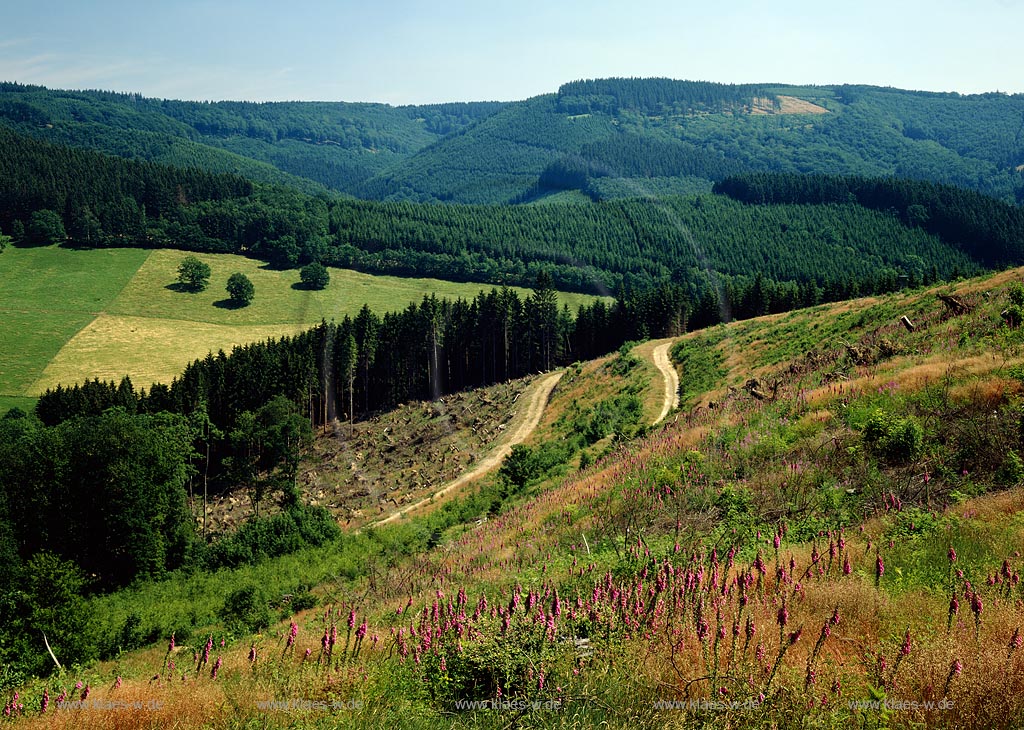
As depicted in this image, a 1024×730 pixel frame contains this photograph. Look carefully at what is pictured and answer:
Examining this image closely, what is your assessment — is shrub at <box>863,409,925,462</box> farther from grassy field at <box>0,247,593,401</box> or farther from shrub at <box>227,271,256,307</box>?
shrub at <box>227,271,256,307</box>

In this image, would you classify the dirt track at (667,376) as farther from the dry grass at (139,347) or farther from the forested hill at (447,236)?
the forested hill at (447,236)

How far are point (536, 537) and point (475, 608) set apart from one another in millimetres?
6333

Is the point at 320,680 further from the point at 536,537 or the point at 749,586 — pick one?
the point at 536,537

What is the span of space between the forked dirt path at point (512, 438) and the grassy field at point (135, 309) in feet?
191

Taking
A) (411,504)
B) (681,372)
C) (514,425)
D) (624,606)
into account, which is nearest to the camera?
(624,606)

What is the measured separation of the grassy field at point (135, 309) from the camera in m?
100

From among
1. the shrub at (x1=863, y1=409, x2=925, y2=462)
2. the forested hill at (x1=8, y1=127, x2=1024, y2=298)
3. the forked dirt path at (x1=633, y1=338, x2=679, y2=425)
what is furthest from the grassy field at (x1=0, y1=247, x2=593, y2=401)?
the shrub at (x1=863, y1=409, x2=925, y2=462)

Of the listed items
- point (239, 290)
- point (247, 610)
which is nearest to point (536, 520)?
point (247, 610)

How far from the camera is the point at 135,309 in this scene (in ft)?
410

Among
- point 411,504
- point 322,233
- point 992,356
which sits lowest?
point 411,504

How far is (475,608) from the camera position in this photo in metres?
11.8

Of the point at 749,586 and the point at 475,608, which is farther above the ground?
the point at 749,586

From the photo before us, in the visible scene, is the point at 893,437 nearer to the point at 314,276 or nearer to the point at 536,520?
the point at 536,520

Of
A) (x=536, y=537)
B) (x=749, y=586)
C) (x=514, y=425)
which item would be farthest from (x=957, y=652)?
(x=514, y=425)
